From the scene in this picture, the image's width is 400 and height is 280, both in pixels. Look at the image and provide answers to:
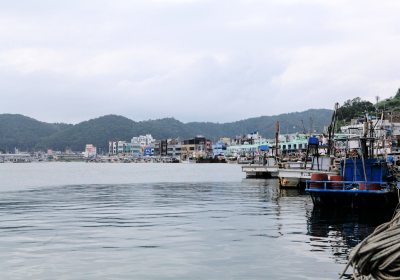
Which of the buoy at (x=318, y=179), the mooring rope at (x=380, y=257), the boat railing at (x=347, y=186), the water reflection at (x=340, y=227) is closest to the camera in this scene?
the mooring rope at (x=380, y=257)

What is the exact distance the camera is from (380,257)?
7.45m

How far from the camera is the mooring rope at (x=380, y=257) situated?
731 cm

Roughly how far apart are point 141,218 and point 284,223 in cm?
819

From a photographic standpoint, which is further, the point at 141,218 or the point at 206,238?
the point at 141,218

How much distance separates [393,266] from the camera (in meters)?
7.32

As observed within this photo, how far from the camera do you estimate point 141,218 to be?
24.6 metres

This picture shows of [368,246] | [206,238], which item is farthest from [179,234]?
[368,246]

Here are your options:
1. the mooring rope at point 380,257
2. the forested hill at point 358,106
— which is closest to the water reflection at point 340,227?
the mooring rope at point 380,257

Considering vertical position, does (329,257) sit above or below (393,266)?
below

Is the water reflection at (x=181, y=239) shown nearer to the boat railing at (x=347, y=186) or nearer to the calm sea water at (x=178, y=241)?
the calm sea water at (x=178, y=241)

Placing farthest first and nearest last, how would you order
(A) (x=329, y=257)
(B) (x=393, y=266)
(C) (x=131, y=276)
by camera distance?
1. (A) (x=329, y=257)
2. (C) (x=131, y=276)
3. (B) (x=393, y=266)

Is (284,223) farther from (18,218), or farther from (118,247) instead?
(18,218)

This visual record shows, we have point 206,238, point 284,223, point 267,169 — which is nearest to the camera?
point 206,238

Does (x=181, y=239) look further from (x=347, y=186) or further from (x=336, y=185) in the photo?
(x=347, y=186)
